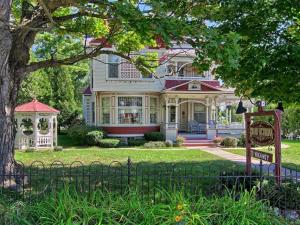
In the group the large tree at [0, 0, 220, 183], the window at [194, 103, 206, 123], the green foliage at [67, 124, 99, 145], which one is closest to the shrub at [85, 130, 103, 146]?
the green foliage at [67, 124, 99, 145]

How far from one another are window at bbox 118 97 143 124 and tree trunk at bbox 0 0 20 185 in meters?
17.3

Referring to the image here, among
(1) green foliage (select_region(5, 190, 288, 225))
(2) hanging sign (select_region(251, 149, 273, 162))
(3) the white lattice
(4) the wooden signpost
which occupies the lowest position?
(1) green foliage (select_region(5, 190, 288, 225))

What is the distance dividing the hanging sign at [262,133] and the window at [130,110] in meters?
18.0

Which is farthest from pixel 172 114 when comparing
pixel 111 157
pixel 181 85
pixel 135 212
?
pixel 135 212

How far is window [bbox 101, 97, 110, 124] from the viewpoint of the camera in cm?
2756

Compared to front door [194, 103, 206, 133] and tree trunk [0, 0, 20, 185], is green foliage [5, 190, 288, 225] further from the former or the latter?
front door [194, 103, 206, 133]

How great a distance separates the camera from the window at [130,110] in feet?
89.6

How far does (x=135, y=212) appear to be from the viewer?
5145 millimetres

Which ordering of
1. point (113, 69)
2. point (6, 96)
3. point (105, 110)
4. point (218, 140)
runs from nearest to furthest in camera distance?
1. point (6, 96)
2. point (218, 140)
3. point (113, 69)
4. point (105, 110)

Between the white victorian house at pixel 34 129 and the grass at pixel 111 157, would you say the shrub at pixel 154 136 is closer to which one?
the grass at pixel 111 157

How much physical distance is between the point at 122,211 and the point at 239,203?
68.2 inches

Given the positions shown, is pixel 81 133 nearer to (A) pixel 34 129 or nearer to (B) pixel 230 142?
(A) pixel 34 129

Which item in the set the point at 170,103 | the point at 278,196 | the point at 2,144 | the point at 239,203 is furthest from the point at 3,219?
the point at 170,103

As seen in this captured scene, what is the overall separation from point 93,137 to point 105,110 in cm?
370
